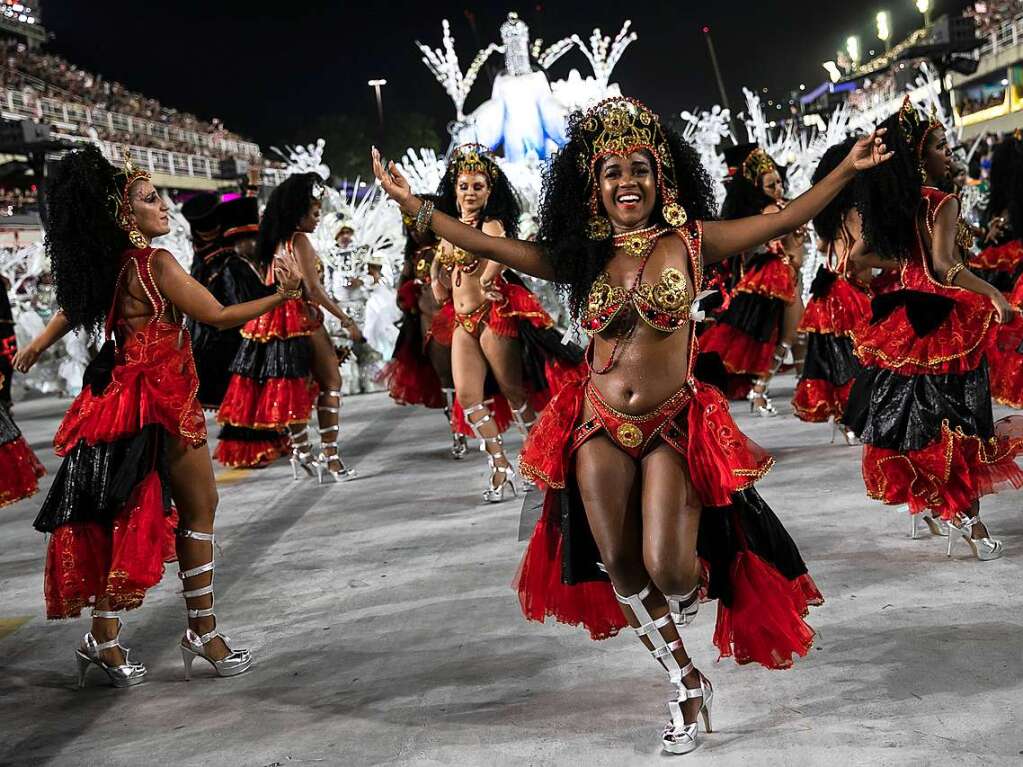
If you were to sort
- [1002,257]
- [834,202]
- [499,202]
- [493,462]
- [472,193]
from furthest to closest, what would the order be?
[1002,257], [493,462], [499,202], [472,193], [834,202]

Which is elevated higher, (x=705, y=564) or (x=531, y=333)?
(x=531, y=333)

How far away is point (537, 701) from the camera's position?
13.3 ft

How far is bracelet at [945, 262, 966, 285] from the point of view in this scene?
16.5 ft

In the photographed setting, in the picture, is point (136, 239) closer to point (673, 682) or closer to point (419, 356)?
point (673, 682)

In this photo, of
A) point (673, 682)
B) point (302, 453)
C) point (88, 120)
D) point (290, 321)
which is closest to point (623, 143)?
point (673, 682)

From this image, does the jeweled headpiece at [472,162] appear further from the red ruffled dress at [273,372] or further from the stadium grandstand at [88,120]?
the stadium grandstand at [88,120]

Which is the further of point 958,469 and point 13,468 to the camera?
point 13,468

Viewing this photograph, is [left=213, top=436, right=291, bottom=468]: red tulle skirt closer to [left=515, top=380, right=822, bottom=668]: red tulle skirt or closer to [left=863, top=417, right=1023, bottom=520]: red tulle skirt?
[left=863, top=417, right=1023, bottom=520]: red tulle skirt

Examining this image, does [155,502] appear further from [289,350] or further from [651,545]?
[289,350]

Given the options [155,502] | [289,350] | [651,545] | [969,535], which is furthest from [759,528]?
[289,350]

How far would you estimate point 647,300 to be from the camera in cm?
377

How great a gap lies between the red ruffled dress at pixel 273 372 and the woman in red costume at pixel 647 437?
494 cm

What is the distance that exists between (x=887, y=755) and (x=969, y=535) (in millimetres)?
2242

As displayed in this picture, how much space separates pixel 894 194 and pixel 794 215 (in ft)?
5.60
